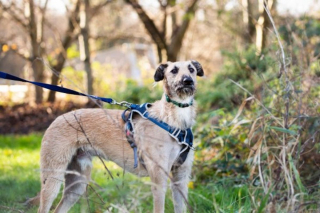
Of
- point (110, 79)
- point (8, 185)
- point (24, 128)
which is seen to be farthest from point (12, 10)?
point (8, 185)

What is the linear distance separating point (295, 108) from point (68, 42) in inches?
494

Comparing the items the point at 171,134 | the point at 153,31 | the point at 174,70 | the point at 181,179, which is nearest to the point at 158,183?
the point at 181,179

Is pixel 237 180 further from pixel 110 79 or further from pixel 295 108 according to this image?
pixel 110 79

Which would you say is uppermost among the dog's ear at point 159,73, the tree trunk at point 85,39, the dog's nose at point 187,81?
the tree trunk at point 85,39

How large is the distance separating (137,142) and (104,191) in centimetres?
117

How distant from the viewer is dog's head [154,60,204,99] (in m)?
4.57

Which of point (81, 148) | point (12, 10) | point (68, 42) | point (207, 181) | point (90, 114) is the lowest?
point (207, 181)

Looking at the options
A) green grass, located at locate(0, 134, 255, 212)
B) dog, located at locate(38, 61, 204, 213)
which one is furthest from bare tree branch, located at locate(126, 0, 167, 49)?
dog, located at locate(38, 61, 204, 213)

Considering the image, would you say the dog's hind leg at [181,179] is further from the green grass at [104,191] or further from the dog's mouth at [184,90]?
the dog's mouth at [184,90]

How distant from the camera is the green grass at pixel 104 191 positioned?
369 cm

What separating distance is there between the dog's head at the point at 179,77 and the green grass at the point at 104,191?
98 centimetres

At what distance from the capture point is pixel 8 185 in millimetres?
6551

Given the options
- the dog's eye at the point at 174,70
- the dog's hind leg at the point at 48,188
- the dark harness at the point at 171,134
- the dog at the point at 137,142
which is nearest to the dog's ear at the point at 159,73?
the dog at the point at 137,142

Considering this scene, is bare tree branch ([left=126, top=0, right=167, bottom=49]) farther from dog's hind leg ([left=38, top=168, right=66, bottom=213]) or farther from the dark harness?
dog's hind leg ([left=38, top=168, right=66, bottom=213])
